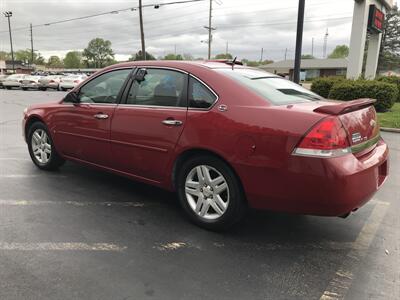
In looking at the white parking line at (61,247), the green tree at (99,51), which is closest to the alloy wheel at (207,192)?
the white parking line at (61,247)

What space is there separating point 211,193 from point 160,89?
1.23 metres

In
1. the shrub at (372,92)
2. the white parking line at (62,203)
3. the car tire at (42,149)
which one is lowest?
the white parking line at (62,203)

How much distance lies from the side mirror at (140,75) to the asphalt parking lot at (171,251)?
137 centimetres

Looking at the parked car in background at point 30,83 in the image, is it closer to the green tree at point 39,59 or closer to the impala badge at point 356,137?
the impala badge at point 356,137


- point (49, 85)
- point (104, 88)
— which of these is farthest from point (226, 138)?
point (49, 85)

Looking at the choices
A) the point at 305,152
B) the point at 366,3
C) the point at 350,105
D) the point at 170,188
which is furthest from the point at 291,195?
the point at 366,3

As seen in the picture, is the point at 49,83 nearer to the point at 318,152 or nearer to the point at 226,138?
the point at 226,138

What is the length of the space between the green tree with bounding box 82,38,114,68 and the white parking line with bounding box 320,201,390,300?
141570 millimetres

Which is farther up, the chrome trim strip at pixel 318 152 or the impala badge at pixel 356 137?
the impala badge at pixel 356 137

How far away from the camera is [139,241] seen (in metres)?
3.47

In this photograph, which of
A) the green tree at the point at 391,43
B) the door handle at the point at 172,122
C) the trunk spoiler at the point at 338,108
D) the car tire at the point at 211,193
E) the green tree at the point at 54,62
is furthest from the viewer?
the green tree at the point at 54,62

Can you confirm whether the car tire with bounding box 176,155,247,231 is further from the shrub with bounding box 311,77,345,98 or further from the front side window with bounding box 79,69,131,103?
the shrub with bounding box 311,77,345,98

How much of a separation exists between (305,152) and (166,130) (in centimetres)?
142

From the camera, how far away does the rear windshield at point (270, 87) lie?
11.9 ft
